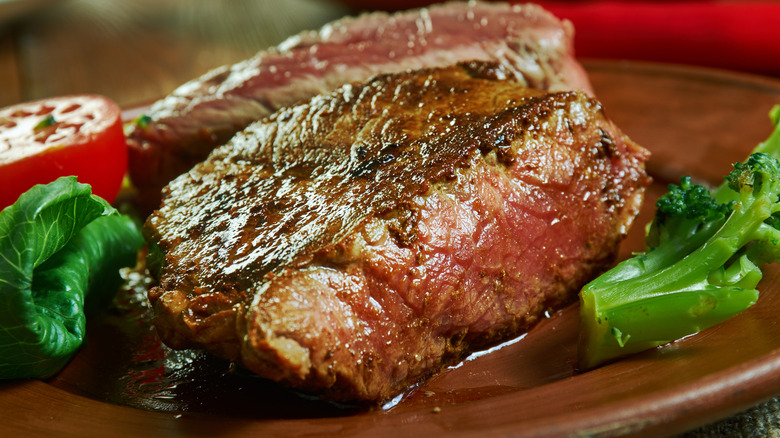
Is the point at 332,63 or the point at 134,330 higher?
the point at 332,63

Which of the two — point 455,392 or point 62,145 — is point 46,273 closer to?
point 62,145

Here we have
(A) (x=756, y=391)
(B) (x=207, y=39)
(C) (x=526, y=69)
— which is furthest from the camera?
(B) (x=207, y=39)

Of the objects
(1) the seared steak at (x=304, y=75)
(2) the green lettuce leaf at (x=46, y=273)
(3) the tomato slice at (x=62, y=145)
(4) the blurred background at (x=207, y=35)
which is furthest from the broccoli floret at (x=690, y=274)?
(4) the blurred background at (x=207, y=35)

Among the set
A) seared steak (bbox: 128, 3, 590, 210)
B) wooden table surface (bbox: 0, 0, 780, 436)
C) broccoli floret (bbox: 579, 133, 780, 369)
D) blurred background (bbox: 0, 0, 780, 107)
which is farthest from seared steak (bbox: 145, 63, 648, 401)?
wooden table surface (bbox: 0, 0, 780, 436)

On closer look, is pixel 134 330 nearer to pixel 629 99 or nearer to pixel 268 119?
pixel 268 119

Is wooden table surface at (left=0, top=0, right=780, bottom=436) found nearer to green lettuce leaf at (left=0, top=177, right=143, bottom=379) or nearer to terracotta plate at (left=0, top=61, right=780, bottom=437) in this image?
green lettuce leaf at (left=0, top=177, right=143, bottom=379)

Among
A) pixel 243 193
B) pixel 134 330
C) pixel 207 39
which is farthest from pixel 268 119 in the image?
pixel 207 39
